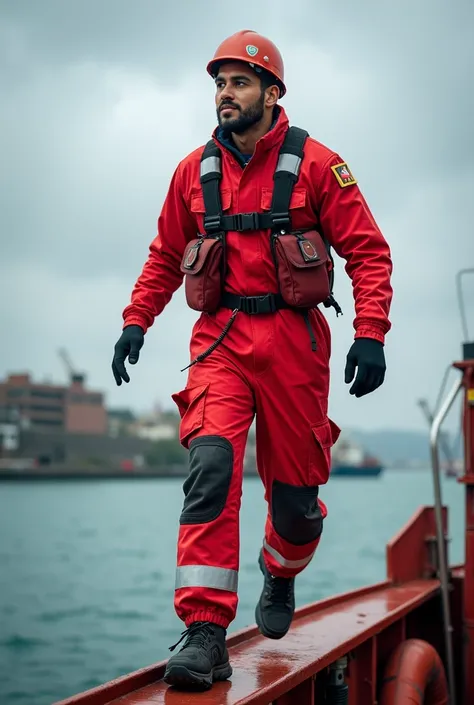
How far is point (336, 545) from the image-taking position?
38.9 meters

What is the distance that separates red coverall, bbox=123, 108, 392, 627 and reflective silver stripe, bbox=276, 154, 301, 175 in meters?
0.03

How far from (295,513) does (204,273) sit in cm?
88

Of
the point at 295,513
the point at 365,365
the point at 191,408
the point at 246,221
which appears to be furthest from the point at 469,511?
the point at 246,221

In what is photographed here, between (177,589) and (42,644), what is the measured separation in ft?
46.2

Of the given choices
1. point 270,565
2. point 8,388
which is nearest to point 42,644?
point 270,565

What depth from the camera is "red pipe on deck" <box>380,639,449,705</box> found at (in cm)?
446

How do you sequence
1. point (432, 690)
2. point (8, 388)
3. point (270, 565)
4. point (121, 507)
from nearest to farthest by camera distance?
1. point (270, 565)
2. point (432, 690)
3. point (121, 507)
4. point (8, 388)

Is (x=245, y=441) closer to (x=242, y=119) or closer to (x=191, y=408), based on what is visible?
(x=191, y=408)

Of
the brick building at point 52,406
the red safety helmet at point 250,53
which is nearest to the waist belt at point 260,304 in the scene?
the red safety helmet at point 250,53

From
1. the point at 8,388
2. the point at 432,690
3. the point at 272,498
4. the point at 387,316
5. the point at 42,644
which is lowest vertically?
the point at 42,644

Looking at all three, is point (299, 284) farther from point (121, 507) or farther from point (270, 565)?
point (121, 507)

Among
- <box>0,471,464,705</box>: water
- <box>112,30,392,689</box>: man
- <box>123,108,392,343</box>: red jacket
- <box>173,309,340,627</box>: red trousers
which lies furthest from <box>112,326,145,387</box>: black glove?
<box>0,471,464,705</box>: water

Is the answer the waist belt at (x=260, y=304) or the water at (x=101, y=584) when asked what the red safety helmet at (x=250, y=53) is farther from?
the water at (x=101, y=584)

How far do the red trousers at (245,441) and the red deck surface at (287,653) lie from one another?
22 cm
